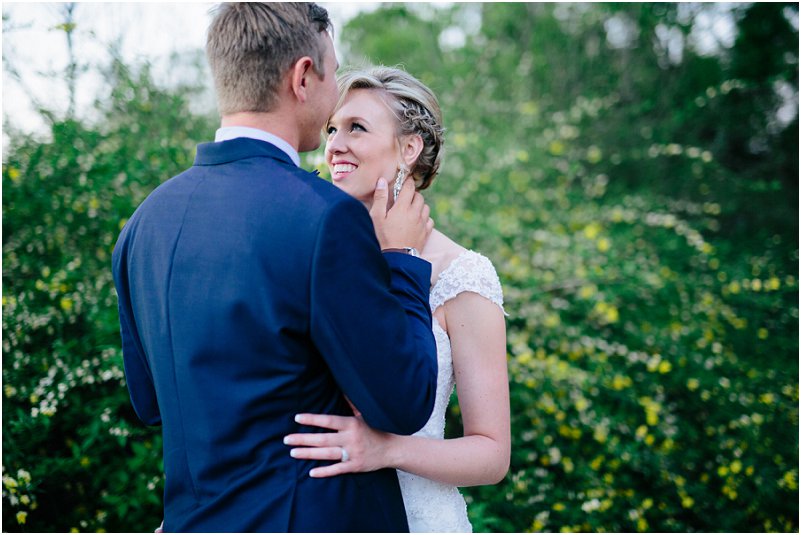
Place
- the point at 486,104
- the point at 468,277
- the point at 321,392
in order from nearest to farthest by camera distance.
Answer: the point at 321,392
the point at 468,277
the point at 486,104

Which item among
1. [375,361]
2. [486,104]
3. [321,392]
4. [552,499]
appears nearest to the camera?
[375,361]

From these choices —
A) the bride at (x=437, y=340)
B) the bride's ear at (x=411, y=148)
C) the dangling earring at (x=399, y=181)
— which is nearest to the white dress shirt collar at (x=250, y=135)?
the bride at (x=437, y=340)

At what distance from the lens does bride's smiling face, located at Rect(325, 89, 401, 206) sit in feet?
7.33

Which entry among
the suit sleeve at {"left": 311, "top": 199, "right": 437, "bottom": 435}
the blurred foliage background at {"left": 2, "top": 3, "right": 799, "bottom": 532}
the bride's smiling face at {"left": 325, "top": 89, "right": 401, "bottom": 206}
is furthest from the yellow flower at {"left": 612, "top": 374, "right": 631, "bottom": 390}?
the suit sleeve at {"left": 311, "top": 199, "right": 437, "bottom": 435}

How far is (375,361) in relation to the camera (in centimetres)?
131

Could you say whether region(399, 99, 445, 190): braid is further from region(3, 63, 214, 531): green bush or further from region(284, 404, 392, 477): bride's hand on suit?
region(3, 63, 214, 531): green bush

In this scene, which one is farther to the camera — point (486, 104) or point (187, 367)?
point (486, 104)

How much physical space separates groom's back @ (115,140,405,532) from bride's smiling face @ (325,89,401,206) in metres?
0.81

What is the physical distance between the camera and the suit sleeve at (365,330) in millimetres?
1296

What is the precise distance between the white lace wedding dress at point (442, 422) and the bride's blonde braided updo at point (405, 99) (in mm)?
498

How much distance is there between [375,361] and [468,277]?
2.54ft

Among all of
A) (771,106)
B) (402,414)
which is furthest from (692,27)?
(402,414)

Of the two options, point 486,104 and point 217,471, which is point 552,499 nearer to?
point 217,471

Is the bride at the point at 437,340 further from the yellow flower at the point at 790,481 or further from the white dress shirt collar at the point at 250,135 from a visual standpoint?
the yellow flower at the point at 790,481
